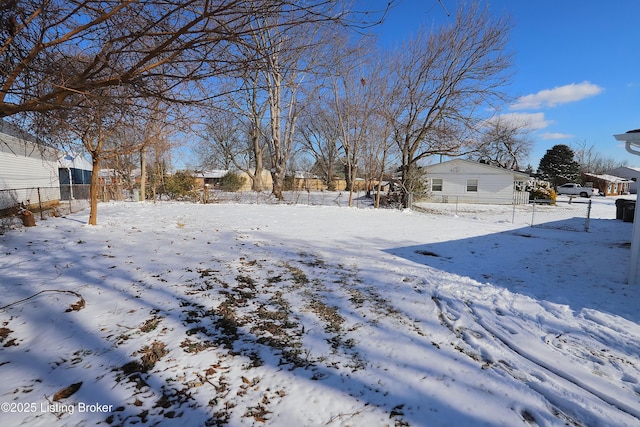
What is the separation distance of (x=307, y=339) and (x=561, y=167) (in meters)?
47.3

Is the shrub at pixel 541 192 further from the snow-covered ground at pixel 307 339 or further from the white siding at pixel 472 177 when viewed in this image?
the snow-covered ground at pixel 307 339

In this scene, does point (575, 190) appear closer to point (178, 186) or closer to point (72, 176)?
point (178, 186)

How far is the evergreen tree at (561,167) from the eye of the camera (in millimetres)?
38000

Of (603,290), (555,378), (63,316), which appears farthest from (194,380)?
(603,290)

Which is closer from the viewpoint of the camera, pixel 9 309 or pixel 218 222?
pixel 9 309

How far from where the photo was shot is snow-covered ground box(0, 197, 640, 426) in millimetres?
2100

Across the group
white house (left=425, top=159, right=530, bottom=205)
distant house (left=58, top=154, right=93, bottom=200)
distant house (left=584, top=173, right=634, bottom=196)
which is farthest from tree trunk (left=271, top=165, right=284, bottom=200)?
distant house (left=584, top=173, right=634, bottom=196)

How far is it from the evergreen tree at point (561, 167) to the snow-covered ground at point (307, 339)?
40293 millimetres

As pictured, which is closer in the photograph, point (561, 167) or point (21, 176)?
point (21, 176)

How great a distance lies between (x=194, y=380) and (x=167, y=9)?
9.45 feet

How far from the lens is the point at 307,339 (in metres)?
3.00

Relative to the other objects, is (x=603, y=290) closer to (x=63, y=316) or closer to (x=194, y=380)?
(x=194, y=380)

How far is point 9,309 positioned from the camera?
11.0 feet

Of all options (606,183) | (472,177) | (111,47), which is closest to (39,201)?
(111,47)
